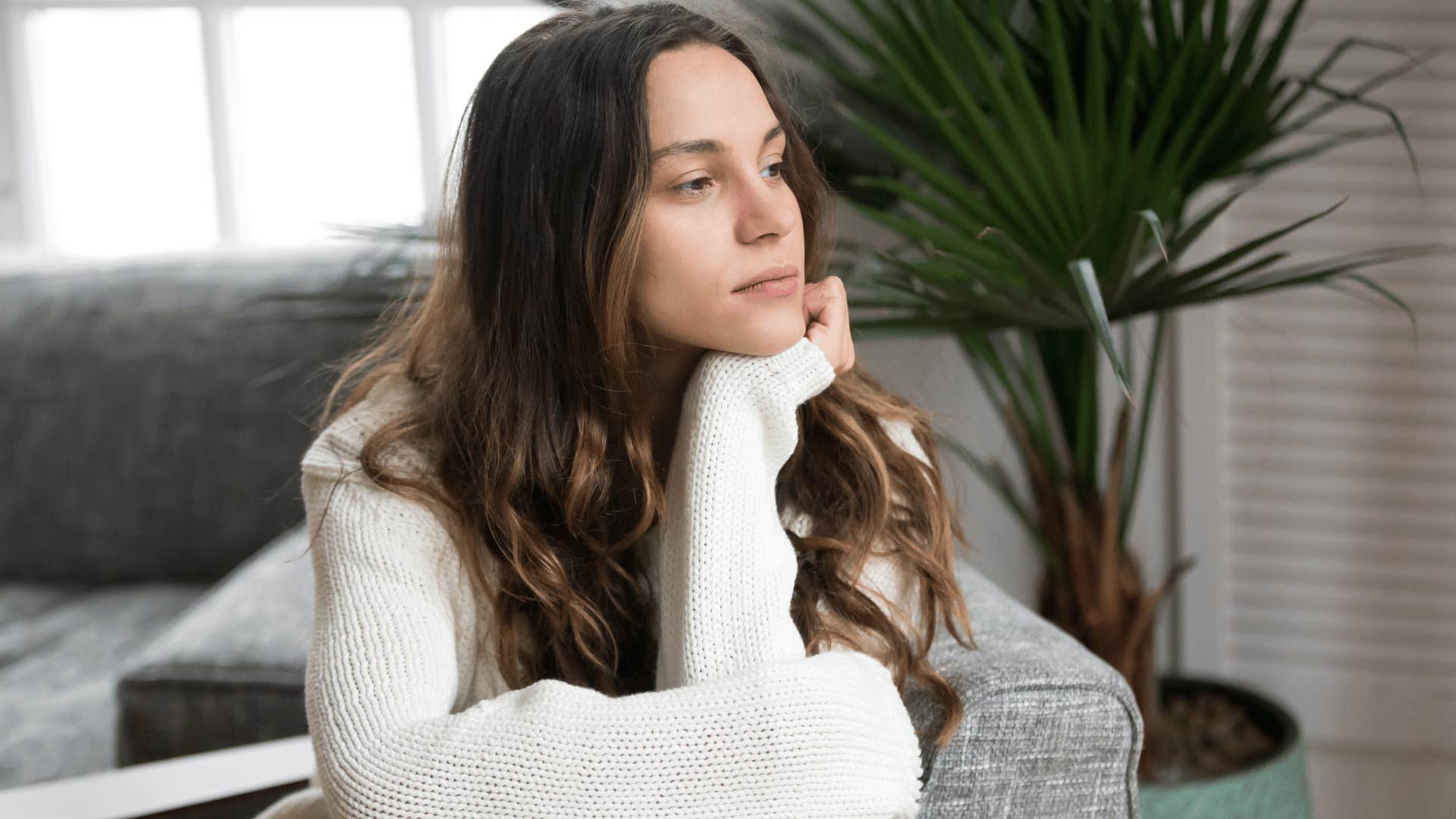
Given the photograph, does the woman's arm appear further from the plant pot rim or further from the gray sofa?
the gray sofa

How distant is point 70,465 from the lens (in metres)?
2.11

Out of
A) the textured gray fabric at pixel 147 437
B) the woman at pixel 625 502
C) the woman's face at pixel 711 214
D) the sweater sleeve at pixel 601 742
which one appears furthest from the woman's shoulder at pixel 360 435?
the textured gray fabric at pixel 147 437

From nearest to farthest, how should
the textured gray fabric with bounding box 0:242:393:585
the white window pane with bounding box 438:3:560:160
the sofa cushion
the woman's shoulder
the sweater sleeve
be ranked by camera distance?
the sweater sleeve
the woman's shoulder
the sofa cushion
the textured gray fabric with bounding box 0:242:393:585
the white window pane with bounding box 438:3:560:160

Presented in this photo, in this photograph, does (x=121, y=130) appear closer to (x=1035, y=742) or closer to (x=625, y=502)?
(x=625, y=502)

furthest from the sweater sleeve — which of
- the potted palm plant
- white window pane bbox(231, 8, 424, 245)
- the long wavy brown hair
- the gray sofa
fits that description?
white window pane bbox(231, 8, 424, 245)

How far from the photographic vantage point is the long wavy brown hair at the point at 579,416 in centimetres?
94

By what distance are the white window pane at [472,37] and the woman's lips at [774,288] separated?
211 centimetres

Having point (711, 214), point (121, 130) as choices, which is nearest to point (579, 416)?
point (711, 214)

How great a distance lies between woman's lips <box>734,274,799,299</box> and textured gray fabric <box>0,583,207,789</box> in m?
1.07

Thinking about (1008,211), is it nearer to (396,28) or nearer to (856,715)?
(856,715)

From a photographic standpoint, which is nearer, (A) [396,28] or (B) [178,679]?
(B) [178,679]

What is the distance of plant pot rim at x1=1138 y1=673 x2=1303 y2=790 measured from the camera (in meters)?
1.39

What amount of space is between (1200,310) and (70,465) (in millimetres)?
1844

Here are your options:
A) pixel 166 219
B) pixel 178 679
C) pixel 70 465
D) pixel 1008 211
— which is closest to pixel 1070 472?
pixel 1008 211
